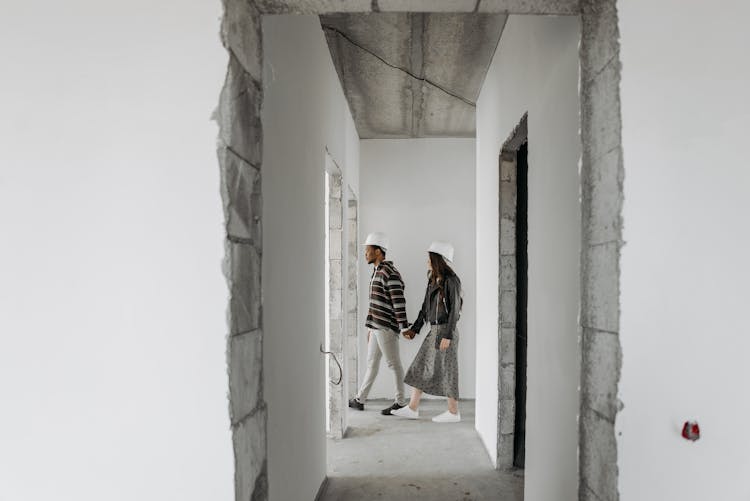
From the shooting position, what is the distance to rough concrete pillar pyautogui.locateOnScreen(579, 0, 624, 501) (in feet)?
4.92

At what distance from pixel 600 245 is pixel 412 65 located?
3.16m

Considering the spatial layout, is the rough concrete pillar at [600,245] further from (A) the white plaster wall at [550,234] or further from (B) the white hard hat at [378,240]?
(B) the white hard hat at [378,240]

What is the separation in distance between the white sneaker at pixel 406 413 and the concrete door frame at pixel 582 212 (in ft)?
12.1

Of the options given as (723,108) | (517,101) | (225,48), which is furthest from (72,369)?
(517,101)

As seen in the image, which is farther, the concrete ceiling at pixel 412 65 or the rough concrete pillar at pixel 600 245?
the concrete ceiling at pixel 412 65

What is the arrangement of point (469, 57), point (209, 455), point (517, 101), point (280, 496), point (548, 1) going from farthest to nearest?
1. point (469, 57)
2. point (517, 101)
3. point (280, 496)
4. point (548, 1)
5. point (209, 455)

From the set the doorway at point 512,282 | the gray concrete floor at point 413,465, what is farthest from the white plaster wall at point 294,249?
the doorway at point 512,282

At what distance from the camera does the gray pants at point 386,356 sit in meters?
5.32

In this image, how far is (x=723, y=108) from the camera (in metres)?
1.47

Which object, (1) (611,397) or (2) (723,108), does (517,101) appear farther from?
(1) (611,397)

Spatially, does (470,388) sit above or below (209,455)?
below

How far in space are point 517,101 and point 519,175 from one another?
653 mm

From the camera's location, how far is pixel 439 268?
489 centimetres

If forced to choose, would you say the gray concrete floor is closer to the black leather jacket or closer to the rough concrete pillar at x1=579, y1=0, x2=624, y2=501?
the black leather jacket
